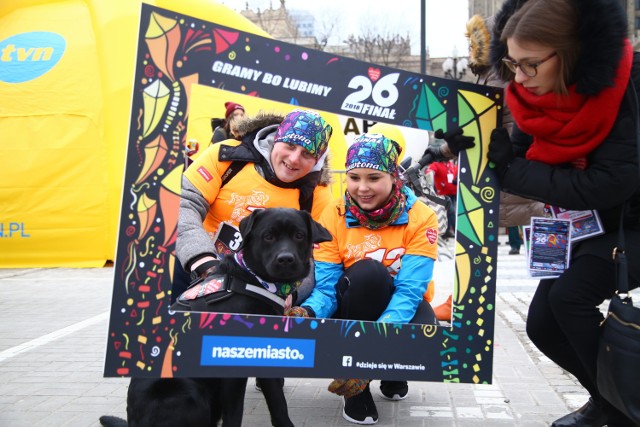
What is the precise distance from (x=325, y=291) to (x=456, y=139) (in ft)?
3.58

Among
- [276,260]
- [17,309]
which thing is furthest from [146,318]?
[17,309]

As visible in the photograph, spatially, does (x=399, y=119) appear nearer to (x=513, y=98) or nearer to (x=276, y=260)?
(x=513, y=98)

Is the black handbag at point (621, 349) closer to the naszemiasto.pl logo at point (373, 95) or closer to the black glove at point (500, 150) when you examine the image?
the black glove at point (500, 150)

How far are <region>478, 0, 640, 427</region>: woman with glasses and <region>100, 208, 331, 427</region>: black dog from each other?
1009 mm

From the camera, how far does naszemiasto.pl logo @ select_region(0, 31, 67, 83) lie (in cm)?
948

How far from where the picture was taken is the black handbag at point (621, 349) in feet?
7.91

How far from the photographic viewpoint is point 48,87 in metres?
9.47

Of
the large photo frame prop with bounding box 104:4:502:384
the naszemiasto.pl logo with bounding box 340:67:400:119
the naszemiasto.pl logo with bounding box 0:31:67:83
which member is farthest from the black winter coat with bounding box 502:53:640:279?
the naszemiasto.pl logo with bounding box 0:31:67:83

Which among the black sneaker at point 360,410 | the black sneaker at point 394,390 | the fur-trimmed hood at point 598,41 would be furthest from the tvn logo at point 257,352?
the fur-trimmed hood at point 598,41

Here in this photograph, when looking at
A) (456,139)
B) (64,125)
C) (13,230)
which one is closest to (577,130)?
(456,139)

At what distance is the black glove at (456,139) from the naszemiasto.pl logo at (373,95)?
24 centimetres

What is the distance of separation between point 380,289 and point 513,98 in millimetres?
1137

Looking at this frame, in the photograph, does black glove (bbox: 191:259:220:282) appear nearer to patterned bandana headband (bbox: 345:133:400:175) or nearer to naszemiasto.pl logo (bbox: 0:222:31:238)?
patterned bandana headband (bbox: 345:133:400:175)

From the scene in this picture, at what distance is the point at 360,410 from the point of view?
11.0 feet
